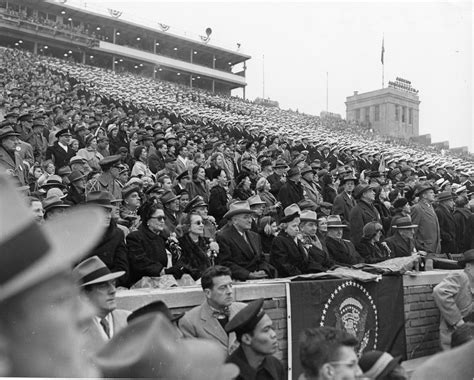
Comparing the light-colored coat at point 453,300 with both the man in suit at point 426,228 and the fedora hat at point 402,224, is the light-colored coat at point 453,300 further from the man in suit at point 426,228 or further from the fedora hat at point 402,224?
the man in suit at point 426,228

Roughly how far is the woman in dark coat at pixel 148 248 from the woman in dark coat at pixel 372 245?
3.03 m

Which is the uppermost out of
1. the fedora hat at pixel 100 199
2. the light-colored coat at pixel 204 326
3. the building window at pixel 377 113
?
the building window at pixel 377 113

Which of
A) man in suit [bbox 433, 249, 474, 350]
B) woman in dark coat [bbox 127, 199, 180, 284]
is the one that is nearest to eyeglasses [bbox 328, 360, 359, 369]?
woman in dark coat [bbox 127, 199, 180, 284]

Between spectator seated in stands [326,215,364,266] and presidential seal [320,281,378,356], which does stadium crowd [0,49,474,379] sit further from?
presidential seal [320,281,378,356]

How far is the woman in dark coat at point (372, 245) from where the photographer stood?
7645 millimetres

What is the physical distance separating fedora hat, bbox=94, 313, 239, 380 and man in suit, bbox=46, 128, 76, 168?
908 centimetres

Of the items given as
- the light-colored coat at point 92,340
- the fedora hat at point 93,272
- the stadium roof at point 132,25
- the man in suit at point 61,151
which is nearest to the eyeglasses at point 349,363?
the fedora hat at point 93,272

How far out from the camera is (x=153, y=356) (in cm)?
89

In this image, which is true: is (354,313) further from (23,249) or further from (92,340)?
(23,249)

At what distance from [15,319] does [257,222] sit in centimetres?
743

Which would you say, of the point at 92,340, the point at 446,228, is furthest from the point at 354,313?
the point at 92,340

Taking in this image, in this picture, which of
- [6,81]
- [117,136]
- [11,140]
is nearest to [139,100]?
[6,81]

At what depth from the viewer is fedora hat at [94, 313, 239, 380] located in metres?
0.86

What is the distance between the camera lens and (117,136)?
13.1 metres
